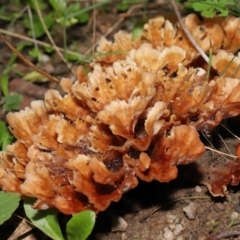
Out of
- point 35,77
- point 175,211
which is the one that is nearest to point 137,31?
point 35,77

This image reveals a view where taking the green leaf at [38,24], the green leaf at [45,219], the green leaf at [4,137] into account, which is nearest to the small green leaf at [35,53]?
the green leaf at [38,24]

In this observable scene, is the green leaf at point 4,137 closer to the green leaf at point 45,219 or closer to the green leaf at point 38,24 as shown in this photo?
the green leaf at point 45,219

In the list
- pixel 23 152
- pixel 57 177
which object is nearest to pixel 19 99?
pixel 23 152

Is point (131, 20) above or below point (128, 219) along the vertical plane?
above

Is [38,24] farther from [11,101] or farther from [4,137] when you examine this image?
[4,137]

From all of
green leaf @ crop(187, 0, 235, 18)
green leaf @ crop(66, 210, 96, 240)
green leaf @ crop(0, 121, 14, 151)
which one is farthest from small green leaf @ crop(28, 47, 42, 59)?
green leaf @ crop(66, 210, 96, 240)

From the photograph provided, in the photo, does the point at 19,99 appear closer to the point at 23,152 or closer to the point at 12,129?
the point at 12,129
